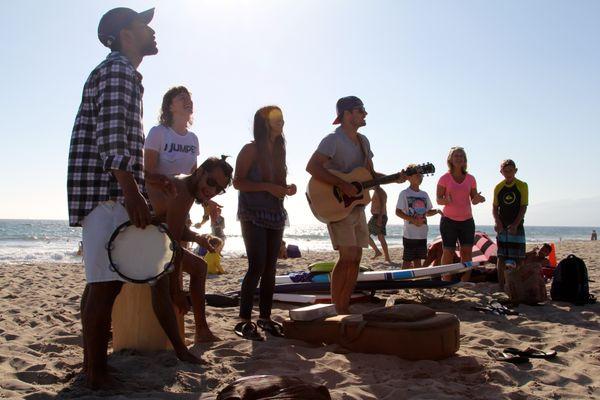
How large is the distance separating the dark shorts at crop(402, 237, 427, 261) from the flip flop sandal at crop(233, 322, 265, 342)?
4.06 meters

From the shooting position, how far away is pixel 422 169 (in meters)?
4.85

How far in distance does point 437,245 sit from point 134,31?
634 centimetres

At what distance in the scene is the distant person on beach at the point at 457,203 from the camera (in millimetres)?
6629

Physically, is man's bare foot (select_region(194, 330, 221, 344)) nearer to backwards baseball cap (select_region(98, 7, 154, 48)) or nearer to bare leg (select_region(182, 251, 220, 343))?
bare leg (select_region(182, 251, 220, 343))

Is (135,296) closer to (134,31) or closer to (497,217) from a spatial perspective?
(134,31)

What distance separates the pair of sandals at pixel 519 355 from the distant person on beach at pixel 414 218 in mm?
3975

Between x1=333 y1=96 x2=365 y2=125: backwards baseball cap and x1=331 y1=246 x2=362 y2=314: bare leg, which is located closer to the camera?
x1=331 y1=246 x2=362 y2=314: bare leg

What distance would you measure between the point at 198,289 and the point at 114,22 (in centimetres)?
178

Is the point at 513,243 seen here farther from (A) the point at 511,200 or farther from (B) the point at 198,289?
(B) the point at 198,289

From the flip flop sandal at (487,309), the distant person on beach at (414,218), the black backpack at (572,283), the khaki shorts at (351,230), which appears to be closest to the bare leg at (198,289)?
the khaki shorts at (351,230)

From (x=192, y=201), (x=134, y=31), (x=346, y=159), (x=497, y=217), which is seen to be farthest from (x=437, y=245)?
(x=134, y=31)

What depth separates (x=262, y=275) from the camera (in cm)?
425

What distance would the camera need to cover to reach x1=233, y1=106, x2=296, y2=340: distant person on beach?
13.3 feet

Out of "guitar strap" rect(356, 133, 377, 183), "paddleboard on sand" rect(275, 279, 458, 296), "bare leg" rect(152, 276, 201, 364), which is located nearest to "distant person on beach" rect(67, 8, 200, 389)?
"bare leg" rect(152, 276, 201, 364)
